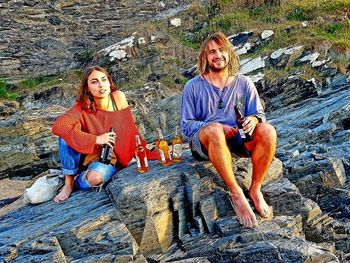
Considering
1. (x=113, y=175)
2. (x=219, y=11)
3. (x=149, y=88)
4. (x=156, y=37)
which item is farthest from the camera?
(x=219, y=11)

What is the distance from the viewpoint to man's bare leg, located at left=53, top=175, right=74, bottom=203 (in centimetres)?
558

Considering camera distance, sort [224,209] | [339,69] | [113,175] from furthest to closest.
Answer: [339,69]
[113,175]
[224,209]

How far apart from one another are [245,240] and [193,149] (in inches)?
51.5

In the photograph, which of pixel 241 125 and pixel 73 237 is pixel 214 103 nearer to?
pixel 241 125

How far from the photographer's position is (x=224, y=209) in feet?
17.1

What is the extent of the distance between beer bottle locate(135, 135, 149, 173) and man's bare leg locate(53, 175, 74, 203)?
2.77 feet

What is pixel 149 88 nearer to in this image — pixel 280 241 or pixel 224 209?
pixel 224 209

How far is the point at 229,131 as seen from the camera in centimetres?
516

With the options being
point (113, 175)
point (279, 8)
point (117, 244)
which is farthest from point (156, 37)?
point (117, 244)

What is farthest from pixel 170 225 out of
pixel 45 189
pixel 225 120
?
pixel 45 189

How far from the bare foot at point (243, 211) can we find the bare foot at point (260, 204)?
0.54 ft

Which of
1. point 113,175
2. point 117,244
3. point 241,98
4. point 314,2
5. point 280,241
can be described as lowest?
point 280,241

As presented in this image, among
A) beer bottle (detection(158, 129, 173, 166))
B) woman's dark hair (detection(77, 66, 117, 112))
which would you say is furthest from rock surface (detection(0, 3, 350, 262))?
woman's dark hair (detection(77, 66, 117, 112))

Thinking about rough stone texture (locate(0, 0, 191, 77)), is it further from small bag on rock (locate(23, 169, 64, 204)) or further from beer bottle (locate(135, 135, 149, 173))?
beer bottle (locate(135, 135, 149, 173))
